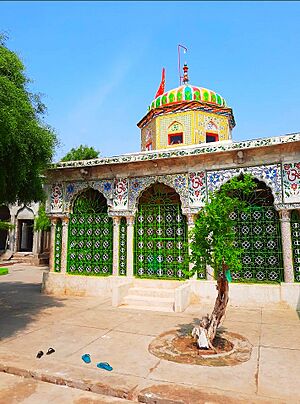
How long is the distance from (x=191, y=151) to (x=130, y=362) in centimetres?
604

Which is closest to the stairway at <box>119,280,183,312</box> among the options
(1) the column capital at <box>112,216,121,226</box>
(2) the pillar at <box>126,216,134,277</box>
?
(2) the pillar at <box>126,216,134,277</box>

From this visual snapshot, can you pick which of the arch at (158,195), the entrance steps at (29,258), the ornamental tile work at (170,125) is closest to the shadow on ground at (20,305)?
the arch at (158,195)

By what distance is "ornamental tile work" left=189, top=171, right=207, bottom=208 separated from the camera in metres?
9.12

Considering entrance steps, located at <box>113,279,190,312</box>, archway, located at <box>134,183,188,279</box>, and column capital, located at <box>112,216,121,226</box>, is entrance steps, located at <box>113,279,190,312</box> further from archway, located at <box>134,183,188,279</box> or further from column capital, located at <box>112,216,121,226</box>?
column capital, located at <box>112,216,121,226</box>

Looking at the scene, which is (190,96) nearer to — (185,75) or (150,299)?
(185,75)

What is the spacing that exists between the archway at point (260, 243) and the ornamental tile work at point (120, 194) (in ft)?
11.6

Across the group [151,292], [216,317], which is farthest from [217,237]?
[151,292]

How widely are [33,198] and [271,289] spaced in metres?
6.79

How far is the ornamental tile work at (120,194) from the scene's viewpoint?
32.6 ft

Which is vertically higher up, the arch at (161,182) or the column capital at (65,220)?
the arch at (161,182)

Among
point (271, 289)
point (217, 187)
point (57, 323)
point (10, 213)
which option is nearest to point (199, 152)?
point (217, 187)

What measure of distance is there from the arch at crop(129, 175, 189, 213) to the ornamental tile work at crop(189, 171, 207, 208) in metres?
0.15

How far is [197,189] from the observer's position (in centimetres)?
919

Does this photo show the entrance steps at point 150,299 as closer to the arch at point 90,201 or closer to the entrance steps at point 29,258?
the arch at point 90,201
